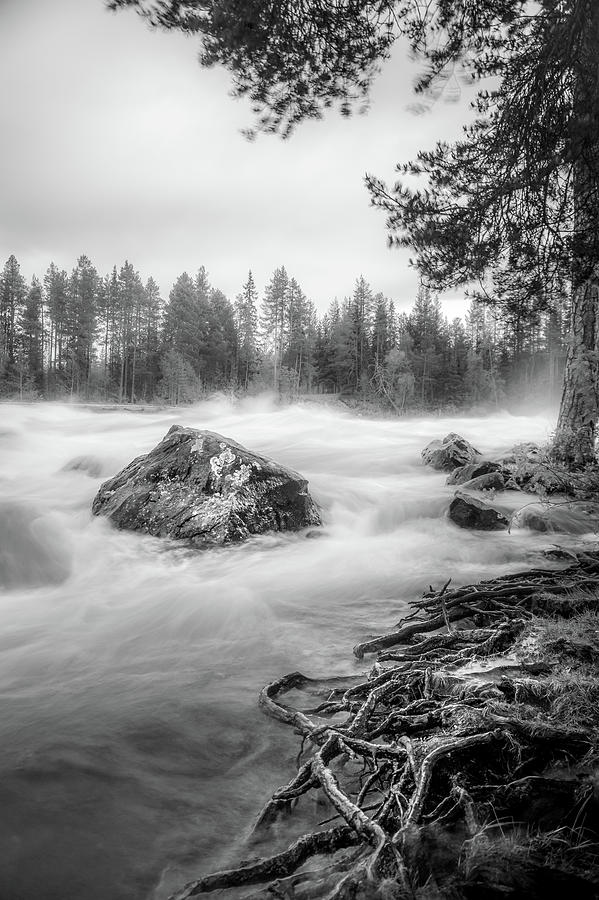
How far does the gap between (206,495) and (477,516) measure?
3960 millimetres

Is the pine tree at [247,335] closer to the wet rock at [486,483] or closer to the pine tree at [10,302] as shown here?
the pine tree at [10,302]

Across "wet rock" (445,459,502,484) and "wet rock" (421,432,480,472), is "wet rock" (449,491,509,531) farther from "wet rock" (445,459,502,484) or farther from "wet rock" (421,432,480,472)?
"wet rock" (421,432,480,472)

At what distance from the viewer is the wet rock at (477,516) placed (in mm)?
7141

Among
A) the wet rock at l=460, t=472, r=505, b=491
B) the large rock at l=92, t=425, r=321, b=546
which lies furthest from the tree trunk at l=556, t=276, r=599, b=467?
the large rock at l=92, t=425, r=321, b=546

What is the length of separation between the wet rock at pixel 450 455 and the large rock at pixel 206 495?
17.1 feet

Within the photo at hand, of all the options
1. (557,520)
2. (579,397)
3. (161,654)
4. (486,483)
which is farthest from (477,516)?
(161,654)

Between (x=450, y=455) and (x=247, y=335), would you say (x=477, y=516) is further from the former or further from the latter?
(x=247, y=335)

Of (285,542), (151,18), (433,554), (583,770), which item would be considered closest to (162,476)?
(285,542)

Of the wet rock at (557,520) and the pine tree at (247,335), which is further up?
the pine tree at (247,335)

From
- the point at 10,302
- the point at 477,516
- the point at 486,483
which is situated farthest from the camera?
the point at 10,302

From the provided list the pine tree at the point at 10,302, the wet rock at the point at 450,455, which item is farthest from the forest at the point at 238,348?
the wet rock at the point at 450,455

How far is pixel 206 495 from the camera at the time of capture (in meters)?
6.60

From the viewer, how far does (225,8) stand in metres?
3.38

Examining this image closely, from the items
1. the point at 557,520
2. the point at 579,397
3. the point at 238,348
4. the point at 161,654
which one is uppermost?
the point at 238,348
